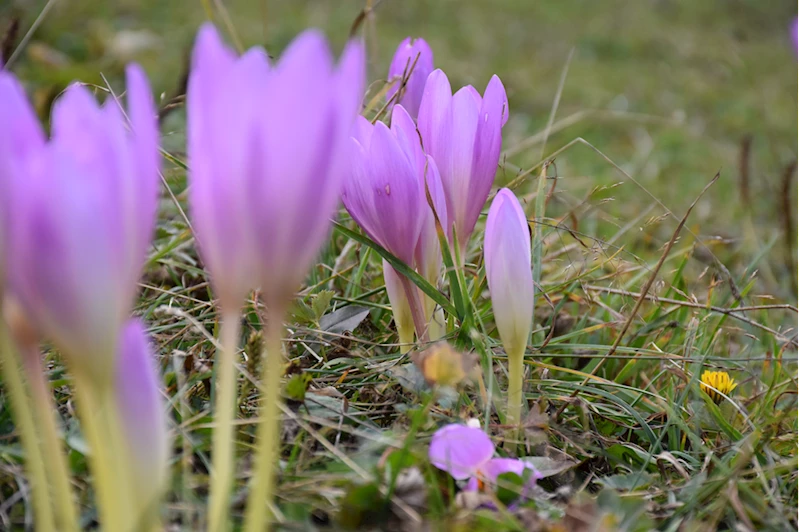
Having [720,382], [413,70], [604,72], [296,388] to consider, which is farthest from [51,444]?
[604,72]

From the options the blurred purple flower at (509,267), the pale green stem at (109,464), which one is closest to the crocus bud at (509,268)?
the blurred purple flower at (509,267)

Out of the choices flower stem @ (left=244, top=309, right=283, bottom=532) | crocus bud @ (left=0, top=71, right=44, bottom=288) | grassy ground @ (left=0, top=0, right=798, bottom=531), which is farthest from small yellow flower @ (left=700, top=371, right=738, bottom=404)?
crocus bud @ (left=0, top=71, right=44, bottom=288)

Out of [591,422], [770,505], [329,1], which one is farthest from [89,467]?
[329,1]

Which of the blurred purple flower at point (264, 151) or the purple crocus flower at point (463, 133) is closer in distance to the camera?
the blurred purple flower at point (264, 151)

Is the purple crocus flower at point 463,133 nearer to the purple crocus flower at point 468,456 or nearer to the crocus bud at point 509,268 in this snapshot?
the crocus bud at point 509,268

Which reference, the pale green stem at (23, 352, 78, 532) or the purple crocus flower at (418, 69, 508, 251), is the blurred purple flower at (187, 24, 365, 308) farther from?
the purple crocus flower at (418, 69, 508, 251)

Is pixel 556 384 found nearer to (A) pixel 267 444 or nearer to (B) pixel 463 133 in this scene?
(B) pixel 463 133
